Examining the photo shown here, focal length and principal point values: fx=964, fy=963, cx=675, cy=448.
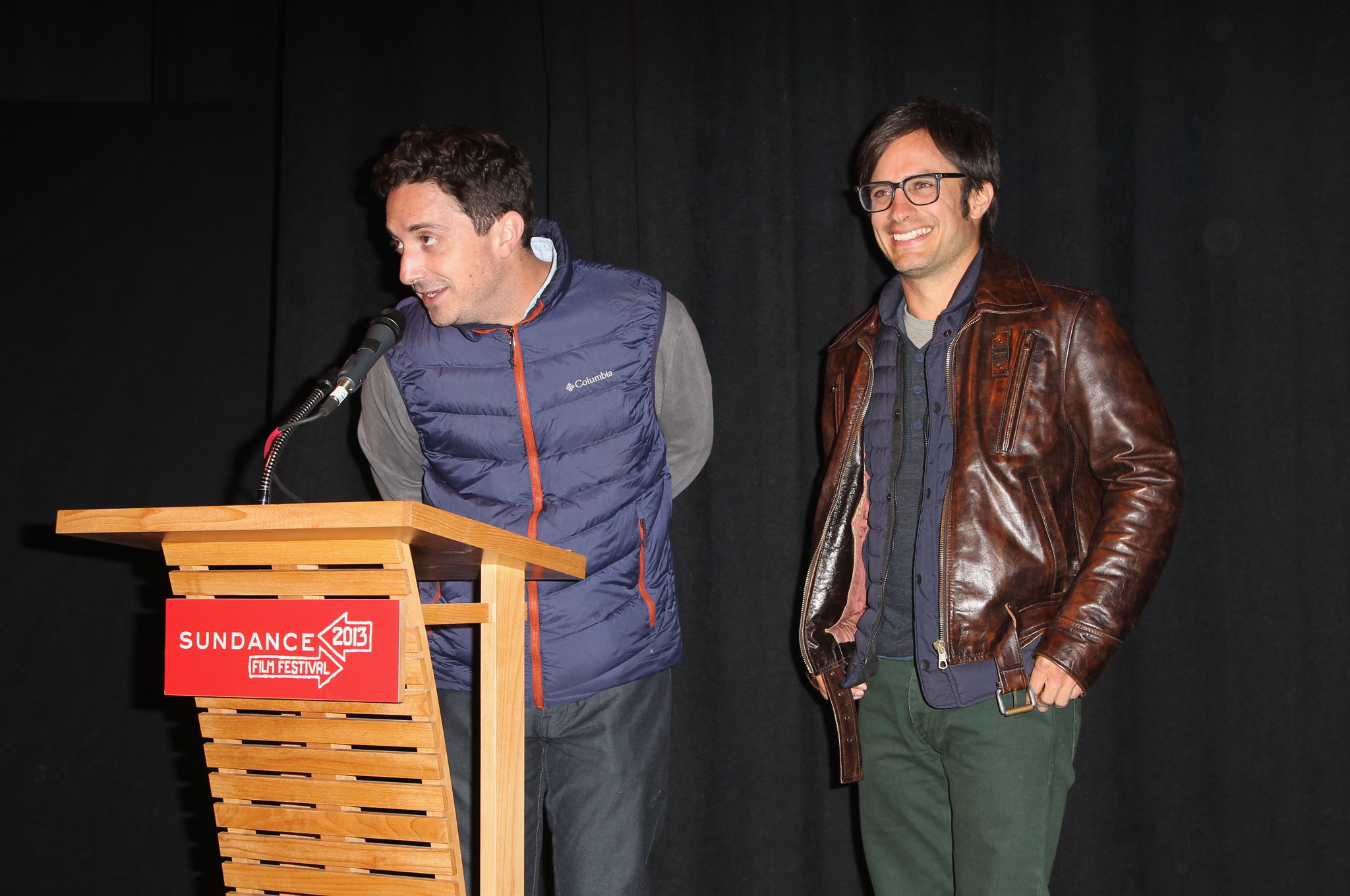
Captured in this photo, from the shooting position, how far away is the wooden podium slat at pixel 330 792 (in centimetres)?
134

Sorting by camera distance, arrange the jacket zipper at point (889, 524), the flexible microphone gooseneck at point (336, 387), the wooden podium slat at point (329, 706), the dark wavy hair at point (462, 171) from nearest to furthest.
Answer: the wooden podium slat at point (329, 706)
the flexible microphone gooseneck at point (336, 387)
the jacket zipper at point (889, 524)
the dark wavy hair at point (462, 171)

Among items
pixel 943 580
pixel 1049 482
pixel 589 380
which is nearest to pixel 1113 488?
pixel 1049 482

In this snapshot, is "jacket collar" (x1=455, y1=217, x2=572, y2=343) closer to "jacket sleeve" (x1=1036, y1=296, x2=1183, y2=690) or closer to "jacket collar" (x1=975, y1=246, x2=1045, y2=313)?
"jacket collar" (x1=975, y1=246, x2=1045, y2=313)

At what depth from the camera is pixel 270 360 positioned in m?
2.88

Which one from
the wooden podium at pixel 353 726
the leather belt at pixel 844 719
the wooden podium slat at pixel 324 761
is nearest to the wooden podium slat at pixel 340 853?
the wooden podium at pixel 353 726

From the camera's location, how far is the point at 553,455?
1941mm

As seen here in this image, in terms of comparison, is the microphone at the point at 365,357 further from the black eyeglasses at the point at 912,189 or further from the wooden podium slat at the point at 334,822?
the black eyeglasses at the point at 912,189

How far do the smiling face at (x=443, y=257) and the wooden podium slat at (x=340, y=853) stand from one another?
997 mm

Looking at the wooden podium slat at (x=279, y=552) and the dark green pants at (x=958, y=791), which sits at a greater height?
the wooden podium slat at (x=279, y=552)

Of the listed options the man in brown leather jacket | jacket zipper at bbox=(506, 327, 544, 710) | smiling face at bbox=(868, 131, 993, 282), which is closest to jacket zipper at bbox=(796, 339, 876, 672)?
the man in brown leather jacket

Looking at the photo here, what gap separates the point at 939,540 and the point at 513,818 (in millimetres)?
885

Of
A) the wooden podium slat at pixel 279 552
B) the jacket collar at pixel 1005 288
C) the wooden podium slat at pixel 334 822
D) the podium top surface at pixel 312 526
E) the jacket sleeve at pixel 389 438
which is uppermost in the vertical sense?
the jacket collar at pixel 1005 288

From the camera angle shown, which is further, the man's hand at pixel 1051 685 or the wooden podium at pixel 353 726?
the man's hand at pixel 1051 685

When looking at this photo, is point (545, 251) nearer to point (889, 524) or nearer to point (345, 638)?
point (889, 524)
